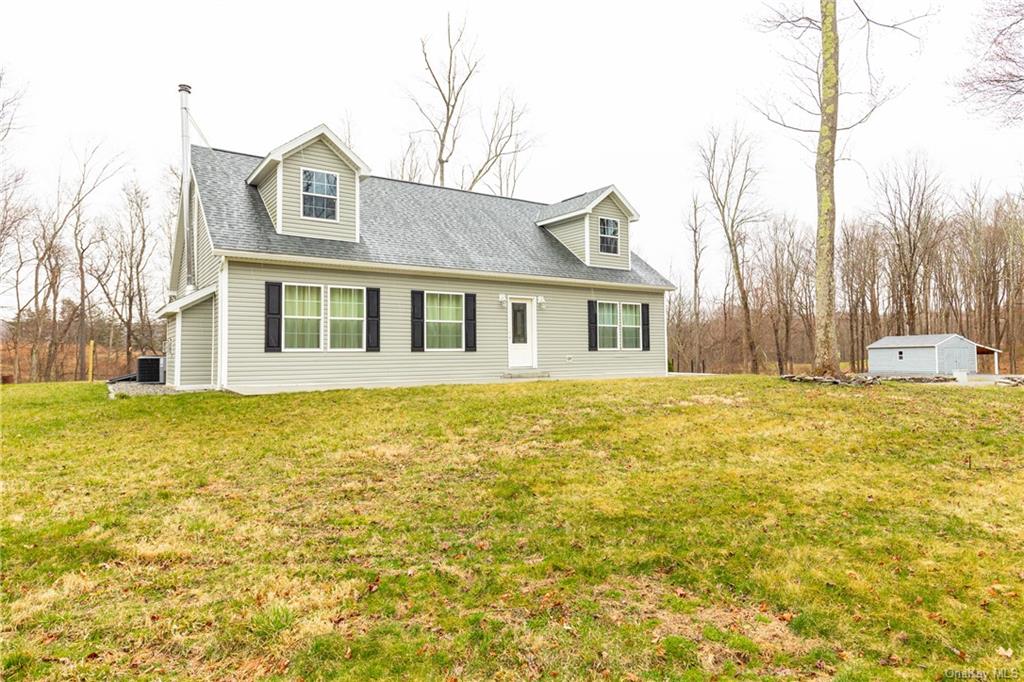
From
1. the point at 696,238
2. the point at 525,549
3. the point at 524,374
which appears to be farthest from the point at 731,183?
the point at 525,549

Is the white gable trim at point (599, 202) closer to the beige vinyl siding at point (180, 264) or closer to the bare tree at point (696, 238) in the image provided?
the beige vinyl siding at point (180, 264)

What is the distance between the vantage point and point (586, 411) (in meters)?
8.03

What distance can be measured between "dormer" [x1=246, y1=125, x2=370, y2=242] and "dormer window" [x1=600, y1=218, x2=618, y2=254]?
714 cm

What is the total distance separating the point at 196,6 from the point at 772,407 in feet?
51.6

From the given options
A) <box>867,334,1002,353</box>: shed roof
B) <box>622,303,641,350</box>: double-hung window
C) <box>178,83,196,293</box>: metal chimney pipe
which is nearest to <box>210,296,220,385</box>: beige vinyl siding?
<box>178,83,196,293</box>: metal chimney pipe

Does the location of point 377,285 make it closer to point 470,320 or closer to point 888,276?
point 470,320

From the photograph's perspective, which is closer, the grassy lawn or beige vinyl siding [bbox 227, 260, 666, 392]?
the grassy lawn

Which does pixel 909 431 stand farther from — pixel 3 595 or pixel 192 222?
pixel 192 222

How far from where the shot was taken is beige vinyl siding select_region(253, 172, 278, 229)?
11.4 m

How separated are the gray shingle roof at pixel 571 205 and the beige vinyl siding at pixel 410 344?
2694 mm

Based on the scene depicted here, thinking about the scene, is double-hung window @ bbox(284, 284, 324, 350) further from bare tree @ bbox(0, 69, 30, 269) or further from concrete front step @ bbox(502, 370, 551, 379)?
bare tree @ bbox(0, 69, 30, 269)

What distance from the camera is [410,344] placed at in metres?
12.2

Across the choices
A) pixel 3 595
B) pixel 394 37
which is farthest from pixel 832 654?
pixel 394 37

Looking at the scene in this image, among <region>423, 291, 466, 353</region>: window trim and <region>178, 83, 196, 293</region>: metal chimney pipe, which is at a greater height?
<region>178, 83, 196, 293</region>: metal chimney pipe
